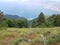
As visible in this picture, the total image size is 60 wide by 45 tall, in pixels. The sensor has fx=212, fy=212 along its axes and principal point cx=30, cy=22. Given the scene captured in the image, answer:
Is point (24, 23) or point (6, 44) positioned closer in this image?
point (6, 44)

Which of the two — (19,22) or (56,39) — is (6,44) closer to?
(56,39)

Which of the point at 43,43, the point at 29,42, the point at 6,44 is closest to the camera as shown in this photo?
the point at 43,43

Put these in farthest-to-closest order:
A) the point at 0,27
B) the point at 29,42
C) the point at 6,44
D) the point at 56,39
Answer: the point at 0,27 → the point at 6,44 → the point at 56,39 → the point at 29,42

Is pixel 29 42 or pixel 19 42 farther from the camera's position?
pixel 29 42

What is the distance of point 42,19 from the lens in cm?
5306

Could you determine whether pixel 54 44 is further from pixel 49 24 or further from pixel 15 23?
pixel 15 23

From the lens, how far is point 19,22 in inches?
2172

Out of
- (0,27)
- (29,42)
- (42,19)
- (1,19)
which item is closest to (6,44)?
(29,42)

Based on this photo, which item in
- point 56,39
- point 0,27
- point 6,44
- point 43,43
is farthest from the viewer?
point 0,27

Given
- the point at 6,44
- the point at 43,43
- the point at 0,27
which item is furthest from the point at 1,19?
the point at 43,43

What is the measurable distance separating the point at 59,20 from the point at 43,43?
35.1m

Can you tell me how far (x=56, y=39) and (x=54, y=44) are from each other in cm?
59

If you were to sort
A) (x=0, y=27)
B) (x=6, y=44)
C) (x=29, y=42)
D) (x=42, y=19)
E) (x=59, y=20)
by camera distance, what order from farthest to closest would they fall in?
1. (x=42, y=19)
2. (x=59, y=20)
3. (x=0, y=27)
4. (x=6, y=44)
5. (x=29, y=42)

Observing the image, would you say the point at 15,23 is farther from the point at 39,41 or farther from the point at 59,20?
the point at 39,41
